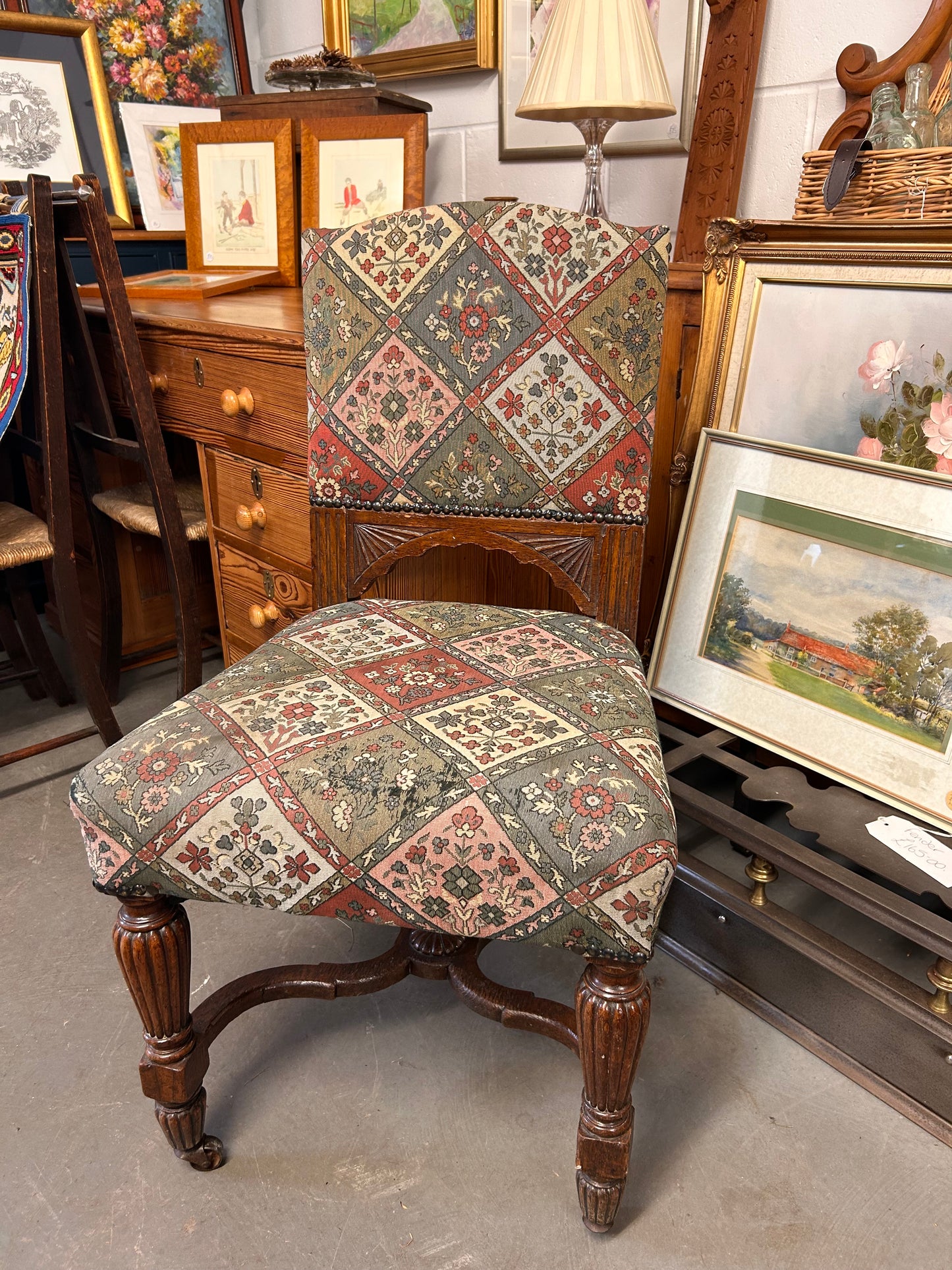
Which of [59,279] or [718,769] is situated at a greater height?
[59,279]

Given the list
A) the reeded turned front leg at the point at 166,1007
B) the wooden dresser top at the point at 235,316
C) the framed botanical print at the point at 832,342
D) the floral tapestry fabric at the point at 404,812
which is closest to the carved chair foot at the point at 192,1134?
the reeded turned front leg at the point at 166,1007

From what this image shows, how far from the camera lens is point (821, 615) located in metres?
1.44

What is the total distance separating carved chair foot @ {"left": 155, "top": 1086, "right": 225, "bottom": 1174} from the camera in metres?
1.13

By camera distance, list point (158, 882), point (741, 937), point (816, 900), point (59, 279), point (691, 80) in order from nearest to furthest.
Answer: point (158, 882) → point (741, 937) → point (816, 900) → point (691, 80) → point (59, 279)

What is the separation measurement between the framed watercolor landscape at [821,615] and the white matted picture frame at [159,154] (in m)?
1.76

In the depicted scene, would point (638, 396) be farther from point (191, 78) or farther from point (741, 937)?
point (191, 78)

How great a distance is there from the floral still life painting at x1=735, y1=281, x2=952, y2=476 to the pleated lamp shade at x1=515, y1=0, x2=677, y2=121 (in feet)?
1.21

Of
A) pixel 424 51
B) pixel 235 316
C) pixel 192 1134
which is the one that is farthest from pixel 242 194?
pixel 192 1134

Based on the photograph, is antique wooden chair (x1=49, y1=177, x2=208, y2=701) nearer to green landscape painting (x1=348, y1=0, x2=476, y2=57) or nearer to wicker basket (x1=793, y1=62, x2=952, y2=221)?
green landscape painting (x1=348, y1=0, x2=476, y2=57)

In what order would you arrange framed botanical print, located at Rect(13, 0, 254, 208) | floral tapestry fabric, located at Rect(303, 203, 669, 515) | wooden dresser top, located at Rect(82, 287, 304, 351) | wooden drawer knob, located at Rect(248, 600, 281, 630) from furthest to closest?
→ 1. framed botanical print, located at Rect(13, 0, 254, 208)
2. wooden drawer knob, located at Rect(248, 600, 281, 630)
3. wooden dresser top, located at Rect(82, 287, 304, 351)
4. floral tapestry fabric, located at Rect(303, 203, 669, 515)

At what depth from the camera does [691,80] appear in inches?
67.8

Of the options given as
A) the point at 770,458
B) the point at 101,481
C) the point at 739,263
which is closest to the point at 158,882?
the point at 770,458

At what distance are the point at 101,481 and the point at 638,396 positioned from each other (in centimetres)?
156

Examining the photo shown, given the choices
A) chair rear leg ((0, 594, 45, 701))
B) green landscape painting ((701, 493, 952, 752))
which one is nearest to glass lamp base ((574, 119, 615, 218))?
green landscape painting ((701, 493, 952, 752))
